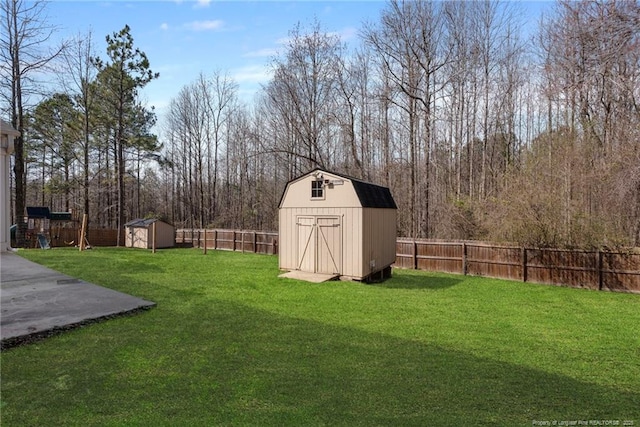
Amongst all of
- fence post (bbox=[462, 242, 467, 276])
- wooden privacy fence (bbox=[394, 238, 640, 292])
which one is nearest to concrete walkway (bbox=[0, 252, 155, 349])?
wooden privacy fence (bbox=[394, 238, 640, 292])

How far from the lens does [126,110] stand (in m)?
22.9

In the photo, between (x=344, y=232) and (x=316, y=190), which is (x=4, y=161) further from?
(x=344, y=232)

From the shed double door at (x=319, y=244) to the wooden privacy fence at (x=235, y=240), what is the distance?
21.6ft

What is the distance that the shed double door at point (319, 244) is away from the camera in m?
10.2

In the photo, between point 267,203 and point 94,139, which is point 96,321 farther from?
point 94,139

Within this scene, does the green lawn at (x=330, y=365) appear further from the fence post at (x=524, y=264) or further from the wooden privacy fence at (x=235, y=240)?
the wooden privacy fence at (x=235, y=240)

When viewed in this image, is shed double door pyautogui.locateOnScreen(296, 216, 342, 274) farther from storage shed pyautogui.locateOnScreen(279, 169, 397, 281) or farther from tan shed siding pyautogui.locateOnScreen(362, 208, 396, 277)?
tan shed siding pyautogui.locateOnScreen(362, 208, 396, 277)

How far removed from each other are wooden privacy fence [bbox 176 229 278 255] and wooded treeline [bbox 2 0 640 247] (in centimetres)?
389

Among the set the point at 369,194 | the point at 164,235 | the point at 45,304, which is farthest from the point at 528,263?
the point at 164,235

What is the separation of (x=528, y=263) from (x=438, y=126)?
31.5ft

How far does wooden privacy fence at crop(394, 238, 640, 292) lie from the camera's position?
9.57m

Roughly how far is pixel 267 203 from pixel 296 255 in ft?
49.2

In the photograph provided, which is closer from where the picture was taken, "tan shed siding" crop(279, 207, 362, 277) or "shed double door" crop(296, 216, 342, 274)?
"tan shed siding" crop(279, 207, 362, 277)

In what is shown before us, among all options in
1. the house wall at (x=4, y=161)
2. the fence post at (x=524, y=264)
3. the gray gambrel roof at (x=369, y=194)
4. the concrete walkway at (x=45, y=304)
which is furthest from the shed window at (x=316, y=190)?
→ the house wall at (x=4, y=161)
